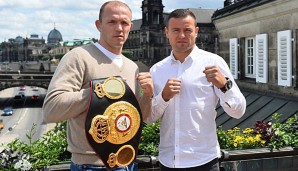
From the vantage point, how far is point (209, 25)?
256ft

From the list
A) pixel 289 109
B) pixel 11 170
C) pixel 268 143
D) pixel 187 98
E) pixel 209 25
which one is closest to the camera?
pixel 187 98

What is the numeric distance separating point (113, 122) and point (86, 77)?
329 millimetres

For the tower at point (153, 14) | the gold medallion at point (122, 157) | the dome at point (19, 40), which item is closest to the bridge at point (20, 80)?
the tower at point (153, 14)

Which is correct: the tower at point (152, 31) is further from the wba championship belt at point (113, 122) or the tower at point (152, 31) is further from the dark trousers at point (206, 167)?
the wba championship belt at point (113, 122)

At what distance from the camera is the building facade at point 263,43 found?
24.9ft

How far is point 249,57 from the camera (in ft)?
31.8

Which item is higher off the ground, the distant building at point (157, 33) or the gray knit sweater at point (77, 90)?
the distant building at point (157, 33)

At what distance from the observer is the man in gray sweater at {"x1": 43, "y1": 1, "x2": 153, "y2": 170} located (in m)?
2.21

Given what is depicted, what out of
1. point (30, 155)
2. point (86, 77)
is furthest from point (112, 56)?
point (30, 155)

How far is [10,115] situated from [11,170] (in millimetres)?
54585

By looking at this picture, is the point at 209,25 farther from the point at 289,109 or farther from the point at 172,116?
the point at 172,116

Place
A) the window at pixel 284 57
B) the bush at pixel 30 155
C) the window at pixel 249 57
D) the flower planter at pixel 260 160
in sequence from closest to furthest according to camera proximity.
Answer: the bush at pixel 30 155, the flower planter at pixel 260 160, the window at pixel 284 57, the window at pixel 249 57

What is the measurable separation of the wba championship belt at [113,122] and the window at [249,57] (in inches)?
301

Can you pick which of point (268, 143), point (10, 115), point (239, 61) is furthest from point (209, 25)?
point (268, 143)
